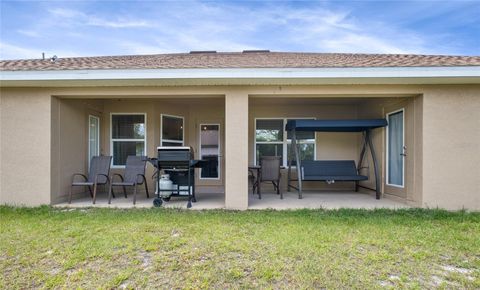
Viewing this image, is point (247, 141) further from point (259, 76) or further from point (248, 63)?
point (248, 63)

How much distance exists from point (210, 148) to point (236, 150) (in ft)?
10.0

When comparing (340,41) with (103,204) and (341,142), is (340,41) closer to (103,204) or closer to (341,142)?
(341,142)

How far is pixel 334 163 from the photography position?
7258mm

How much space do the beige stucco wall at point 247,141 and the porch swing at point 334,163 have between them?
37.4 inches

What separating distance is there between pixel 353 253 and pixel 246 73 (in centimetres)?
319

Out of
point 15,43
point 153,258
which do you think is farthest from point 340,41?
point 15,43

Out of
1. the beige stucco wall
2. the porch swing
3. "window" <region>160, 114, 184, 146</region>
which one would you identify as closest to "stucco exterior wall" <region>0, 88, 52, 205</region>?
the beige stucco wall

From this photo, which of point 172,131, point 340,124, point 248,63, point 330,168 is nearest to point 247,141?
point 248,63

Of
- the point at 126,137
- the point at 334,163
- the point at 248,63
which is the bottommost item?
the point at 334,163

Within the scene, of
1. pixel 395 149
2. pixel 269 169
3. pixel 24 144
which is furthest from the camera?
pixel 269 169

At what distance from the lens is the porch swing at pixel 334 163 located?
21.0 ft

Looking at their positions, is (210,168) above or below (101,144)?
below

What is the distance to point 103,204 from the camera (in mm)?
5766

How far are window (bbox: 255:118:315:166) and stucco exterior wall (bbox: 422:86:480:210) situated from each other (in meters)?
3.24
